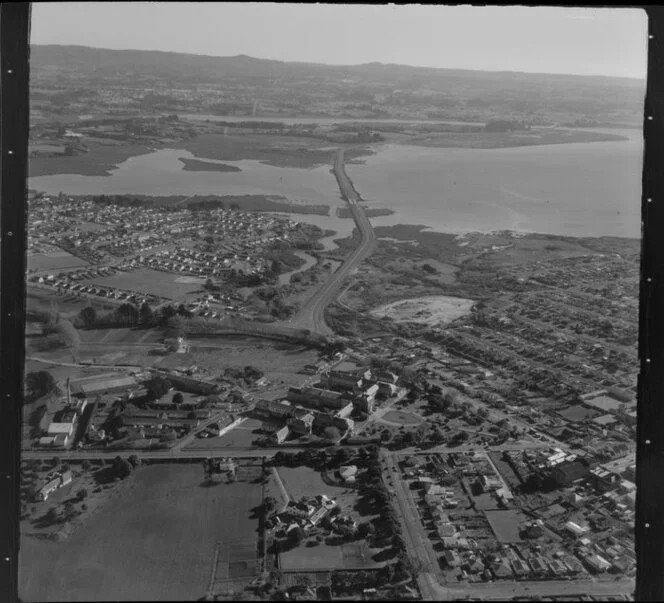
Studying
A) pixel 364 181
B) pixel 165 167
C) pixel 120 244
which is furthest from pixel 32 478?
pixel 364 181

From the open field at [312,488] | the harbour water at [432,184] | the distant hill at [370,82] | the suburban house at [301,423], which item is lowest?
the open field at [312,488]

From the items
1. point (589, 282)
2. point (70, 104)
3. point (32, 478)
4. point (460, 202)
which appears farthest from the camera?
point (460, 202)

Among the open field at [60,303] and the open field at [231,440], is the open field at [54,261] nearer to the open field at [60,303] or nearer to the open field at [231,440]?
the open field at [60,303]

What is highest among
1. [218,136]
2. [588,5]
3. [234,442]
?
[588,5]

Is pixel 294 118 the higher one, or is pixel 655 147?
pixel 294 118

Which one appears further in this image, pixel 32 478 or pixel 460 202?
pixel 460 202

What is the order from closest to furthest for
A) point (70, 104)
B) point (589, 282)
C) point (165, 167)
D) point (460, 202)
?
1. point (70, 104)
2. point (589, 282)
3. point (165, 167)
4. point (460, 202)

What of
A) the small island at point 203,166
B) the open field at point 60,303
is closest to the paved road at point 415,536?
the open field at point 60,303

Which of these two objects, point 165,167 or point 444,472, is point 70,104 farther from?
point 444,472
